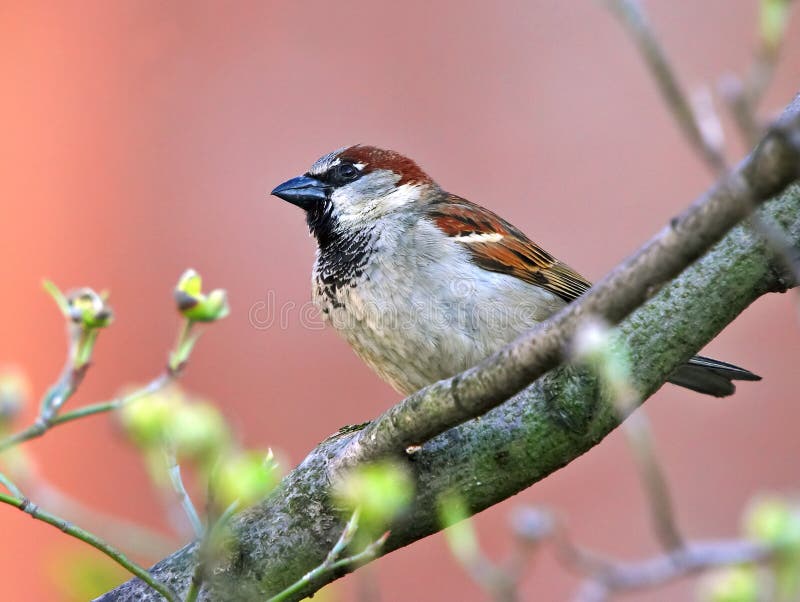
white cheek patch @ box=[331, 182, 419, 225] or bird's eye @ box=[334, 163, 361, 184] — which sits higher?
bird's eye @ box=[334, 163, 361, 184]

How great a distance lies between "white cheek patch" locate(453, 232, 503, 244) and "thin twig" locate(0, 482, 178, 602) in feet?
5.76

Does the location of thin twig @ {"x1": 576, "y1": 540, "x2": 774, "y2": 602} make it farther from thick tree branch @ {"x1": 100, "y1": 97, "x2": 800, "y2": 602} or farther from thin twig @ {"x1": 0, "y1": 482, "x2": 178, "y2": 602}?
thick tree branch @ {"x1": 100, "y1": 97, "x2": 800, "y2": 602}

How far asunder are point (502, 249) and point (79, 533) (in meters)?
1.95

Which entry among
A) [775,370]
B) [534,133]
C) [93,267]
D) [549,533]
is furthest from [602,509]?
[549,533]

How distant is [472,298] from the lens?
2613 millimetres

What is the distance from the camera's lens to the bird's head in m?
3.01

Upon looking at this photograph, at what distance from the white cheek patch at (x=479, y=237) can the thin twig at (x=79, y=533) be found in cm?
176

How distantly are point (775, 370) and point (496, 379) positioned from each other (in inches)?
97.0

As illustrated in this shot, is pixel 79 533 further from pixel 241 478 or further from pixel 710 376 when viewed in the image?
pixel 710 376

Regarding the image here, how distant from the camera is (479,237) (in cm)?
288

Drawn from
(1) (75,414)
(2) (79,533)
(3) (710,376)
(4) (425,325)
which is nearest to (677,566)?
(1) (75,414)

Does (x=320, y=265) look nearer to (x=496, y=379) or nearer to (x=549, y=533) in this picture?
(x=496, y=379)

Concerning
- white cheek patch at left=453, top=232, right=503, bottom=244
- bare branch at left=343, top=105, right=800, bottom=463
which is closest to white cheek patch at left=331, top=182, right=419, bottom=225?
white cheek patch at left=453, top=232, right=503, bottom=244

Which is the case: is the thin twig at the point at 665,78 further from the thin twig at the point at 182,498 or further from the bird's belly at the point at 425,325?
the bird's belly at the point at 425,325
